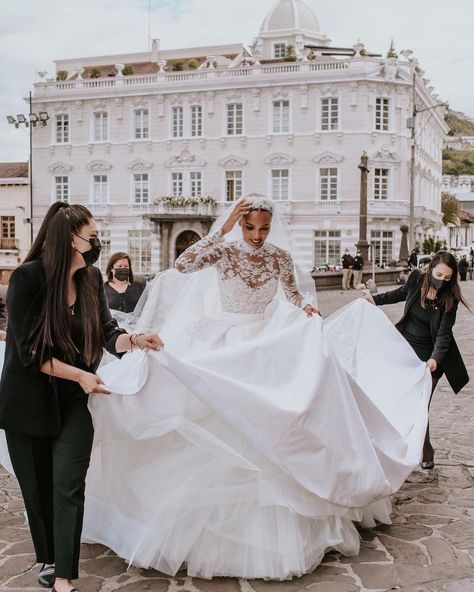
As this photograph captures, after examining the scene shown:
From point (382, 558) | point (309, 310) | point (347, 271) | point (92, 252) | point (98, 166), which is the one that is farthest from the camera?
point (98, 166)

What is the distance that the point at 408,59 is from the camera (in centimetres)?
4869

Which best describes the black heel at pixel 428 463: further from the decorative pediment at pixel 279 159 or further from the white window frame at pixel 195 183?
the white window frame at pixel 195 183

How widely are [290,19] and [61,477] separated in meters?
56.7

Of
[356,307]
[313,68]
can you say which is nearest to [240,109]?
[313,68]

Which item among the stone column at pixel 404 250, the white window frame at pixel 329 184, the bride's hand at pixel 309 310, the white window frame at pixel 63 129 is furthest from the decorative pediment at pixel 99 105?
the bride's hand at pixel 309 310

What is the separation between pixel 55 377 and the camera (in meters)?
3.75

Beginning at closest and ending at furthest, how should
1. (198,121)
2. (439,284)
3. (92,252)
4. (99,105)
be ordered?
(92,252) < (439,284) < (198,121) < (99,105)

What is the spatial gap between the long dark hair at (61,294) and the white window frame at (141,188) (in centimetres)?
4841

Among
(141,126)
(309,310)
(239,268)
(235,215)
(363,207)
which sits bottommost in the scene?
(309,310)

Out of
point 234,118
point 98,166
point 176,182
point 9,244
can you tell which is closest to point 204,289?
point 234,118

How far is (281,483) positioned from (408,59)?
48575 millimetres

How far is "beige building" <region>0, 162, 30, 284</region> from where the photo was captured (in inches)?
2191

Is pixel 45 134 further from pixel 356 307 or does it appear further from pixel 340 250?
pixel 356 307

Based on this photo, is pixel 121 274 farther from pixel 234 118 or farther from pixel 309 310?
pixel 234 118
